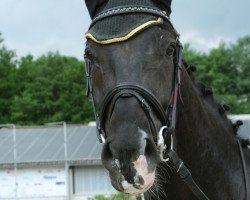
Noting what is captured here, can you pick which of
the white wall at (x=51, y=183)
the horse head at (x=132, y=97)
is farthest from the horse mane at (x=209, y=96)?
the white wall at (x=51, y=183)

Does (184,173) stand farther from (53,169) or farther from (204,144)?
(53,169)

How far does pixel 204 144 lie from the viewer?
4.02 metres

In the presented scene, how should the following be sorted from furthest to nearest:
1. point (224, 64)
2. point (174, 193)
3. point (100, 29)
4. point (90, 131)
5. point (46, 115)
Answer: point (224, 64)
point (46, 115)
point (90, 131)
point (174, 193)
point (100, 29)

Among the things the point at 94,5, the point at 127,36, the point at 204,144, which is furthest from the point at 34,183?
the point at 127,36

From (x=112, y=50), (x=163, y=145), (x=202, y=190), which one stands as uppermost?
(x=112, y=50)

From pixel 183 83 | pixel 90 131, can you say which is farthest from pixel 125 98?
pixel 90 131

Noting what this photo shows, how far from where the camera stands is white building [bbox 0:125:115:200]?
25.4 metres

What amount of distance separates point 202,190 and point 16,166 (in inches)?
909

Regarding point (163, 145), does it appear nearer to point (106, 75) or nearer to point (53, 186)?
point (106, 75)

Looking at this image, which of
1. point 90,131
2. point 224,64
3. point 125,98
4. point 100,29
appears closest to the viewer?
point 125,98

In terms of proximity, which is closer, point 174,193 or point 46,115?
point 174,193

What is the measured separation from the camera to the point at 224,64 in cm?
6369

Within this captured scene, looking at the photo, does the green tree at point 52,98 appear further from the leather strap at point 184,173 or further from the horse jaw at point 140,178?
the horse jaw at point 140,178

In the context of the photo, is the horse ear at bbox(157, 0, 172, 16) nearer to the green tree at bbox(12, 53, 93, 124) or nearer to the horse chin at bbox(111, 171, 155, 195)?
the horse chin at bbox(111, 171, 155, 195)
